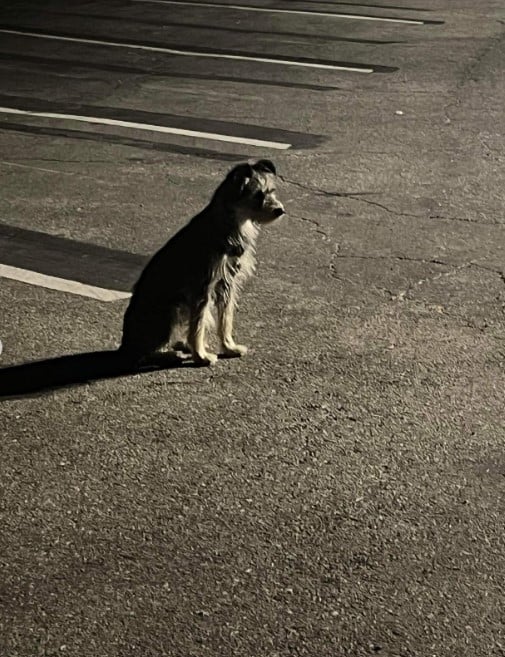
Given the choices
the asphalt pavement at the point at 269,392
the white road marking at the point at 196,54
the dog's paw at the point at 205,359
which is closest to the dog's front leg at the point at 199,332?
the dog's paw at the point at 205,359

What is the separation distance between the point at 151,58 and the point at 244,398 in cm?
822

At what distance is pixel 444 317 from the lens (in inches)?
264

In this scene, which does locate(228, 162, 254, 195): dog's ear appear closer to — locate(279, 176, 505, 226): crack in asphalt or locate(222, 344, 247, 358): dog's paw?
locate(222, 344, 247, 358): dog's paw

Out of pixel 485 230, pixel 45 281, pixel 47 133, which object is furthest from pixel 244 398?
pixel 47 133

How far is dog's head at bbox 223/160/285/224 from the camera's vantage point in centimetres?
586

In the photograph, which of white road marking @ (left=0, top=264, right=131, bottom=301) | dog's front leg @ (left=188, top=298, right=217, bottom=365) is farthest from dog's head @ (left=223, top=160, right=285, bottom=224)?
white road marking @ (left=0, top=264, right=131, bottom=301)

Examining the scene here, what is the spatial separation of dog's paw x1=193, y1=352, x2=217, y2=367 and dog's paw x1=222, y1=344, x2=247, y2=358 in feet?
0.28

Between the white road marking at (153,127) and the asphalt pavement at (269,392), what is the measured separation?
0.04 m

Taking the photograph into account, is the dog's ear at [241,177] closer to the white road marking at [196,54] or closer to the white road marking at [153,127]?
the white road marking at [153,127]

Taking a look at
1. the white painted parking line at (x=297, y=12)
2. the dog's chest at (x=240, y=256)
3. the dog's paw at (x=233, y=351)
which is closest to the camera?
the dog's chest at (x=240, y=256)

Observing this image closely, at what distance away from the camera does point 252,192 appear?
19.3 feet

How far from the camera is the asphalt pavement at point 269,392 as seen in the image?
4223mm

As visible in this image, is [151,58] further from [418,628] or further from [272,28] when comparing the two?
[418,628]

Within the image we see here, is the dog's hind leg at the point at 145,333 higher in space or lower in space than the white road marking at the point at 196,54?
lower
